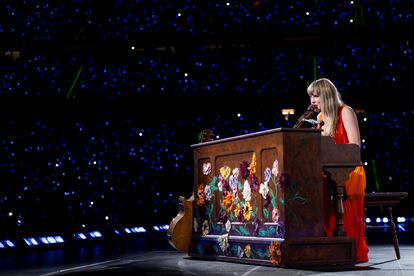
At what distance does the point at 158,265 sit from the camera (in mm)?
4312

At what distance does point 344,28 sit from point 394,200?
14.6 ft

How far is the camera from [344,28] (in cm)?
870

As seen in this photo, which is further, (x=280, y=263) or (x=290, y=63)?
(x=290, y=63)

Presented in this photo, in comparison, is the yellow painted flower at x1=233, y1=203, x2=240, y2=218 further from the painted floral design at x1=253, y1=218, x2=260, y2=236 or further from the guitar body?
the guitar body

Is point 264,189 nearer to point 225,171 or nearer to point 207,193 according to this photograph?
point 225,171

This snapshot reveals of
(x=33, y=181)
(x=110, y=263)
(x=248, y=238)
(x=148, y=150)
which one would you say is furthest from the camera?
(x=148, y=150)

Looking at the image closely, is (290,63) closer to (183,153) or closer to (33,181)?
(183,153)

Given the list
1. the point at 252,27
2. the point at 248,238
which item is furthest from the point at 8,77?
the point at 248,238

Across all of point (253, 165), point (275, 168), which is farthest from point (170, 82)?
point (275, 168)

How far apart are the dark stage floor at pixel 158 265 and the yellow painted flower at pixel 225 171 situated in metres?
0.58

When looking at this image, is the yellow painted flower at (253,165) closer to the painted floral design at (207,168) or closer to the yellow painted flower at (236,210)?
the yellow painted flower at (236,210)

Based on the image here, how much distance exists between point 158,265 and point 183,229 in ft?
2.23

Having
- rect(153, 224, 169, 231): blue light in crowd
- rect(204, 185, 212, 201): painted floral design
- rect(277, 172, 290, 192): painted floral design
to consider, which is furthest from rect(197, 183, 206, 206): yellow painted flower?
rect(153, 224, 169, 231): blue light in crowd

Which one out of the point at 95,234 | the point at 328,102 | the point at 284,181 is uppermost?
the point at 328,102
